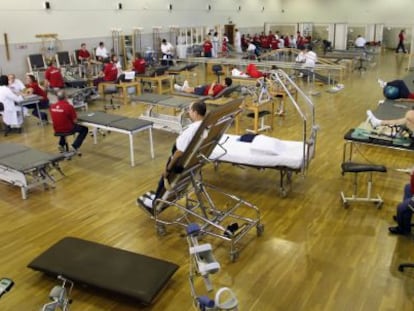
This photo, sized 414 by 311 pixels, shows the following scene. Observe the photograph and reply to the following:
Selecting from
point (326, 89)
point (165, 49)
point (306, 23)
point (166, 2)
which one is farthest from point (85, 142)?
point (306, 23)

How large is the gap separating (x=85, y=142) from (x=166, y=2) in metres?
11.9

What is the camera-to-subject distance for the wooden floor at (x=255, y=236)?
10.8 ft

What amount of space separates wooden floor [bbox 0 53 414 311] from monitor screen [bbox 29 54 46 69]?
6.93m

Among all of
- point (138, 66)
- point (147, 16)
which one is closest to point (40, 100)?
point (138, 66)

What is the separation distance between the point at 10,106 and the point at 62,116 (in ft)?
7.83

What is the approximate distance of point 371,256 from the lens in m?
3.82

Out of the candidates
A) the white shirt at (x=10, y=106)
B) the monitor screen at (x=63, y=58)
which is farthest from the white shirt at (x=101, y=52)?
the white shirt at (x=10, y=106)

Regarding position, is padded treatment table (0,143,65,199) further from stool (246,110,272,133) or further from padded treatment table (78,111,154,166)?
stool (246,110,272,133)

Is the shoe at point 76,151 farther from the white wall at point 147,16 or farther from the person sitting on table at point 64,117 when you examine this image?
the white wall at point 147,16

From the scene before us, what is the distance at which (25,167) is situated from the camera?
501 cm

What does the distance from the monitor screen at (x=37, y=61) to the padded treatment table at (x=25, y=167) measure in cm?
779

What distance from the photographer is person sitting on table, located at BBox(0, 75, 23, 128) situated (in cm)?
794

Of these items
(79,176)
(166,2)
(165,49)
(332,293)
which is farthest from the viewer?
(166,2)

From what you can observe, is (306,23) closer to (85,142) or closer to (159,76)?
(159,76)
